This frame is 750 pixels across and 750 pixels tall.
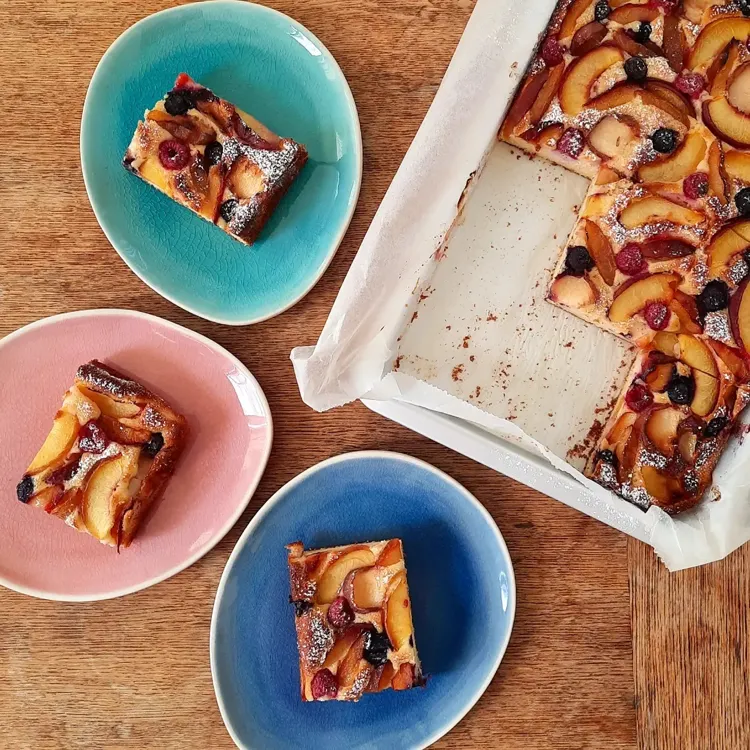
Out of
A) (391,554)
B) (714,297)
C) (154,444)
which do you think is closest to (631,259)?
(714,297)

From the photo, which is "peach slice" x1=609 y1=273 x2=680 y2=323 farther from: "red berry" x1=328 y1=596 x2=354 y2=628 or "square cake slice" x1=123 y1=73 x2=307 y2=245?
"red berry" x1=328 y1=596 x2=354 y2=628

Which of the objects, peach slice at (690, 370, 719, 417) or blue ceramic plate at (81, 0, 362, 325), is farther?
blue ceramic plate at (81, 0, 362, 325)

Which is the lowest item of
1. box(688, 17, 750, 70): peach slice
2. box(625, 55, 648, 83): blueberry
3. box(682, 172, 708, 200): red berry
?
box(682, 172, 708, 200): red berry

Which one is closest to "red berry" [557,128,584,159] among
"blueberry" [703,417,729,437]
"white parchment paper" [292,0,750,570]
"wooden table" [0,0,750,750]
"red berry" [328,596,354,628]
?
"white parchment paper" [292,0,750,570]

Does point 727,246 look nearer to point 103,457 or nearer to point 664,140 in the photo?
point 664,140

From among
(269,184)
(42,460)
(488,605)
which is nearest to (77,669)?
(42,460)

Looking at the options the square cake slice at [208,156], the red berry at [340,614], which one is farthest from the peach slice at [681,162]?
the red berry at [340,614]

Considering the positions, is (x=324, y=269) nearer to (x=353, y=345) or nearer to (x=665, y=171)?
(x=353, y=345)

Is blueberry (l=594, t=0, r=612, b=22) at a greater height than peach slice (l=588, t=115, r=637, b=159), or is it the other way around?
blueberry (l=594, t=0, r=612, b=22)
